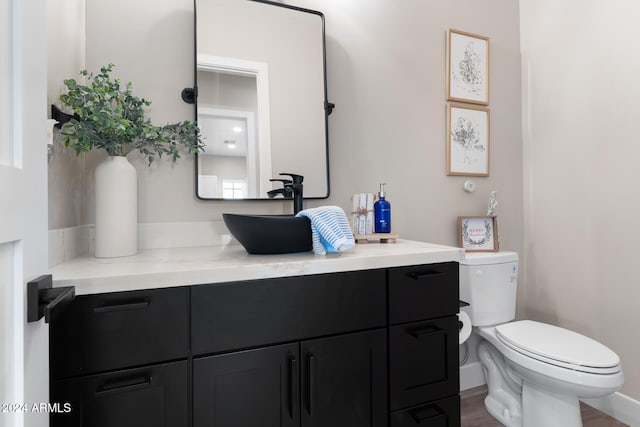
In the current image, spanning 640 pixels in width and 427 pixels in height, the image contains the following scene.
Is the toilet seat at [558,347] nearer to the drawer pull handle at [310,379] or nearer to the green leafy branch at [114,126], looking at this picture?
the drawer pull handle at [310,379]

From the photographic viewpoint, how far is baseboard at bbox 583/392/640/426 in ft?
5.14

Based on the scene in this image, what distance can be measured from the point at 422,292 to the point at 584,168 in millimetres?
1395

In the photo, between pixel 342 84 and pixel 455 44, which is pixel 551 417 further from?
pixel 455 44

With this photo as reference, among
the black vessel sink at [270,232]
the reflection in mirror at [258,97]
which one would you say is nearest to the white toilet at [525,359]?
the black vessel sink at [270,232]

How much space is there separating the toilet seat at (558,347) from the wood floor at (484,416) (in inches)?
18.5

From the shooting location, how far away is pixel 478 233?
1914mm

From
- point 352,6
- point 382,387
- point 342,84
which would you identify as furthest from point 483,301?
point 352,6

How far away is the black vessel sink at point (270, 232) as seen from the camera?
Answer: 1057mm

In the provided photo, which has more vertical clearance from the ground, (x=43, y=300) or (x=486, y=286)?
(x=43, y=300)

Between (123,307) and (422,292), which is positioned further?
(422,292)

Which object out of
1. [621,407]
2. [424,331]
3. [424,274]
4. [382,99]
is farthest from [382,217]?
[621,407]

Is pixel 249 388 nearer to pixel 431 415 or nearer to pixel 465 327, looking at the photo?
pixel 431 415

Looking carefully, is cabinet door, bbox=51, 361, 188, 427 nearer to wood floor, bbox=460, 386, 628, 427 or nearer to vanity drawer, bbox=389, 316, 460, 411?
vanity drawer, bbox=389, 316, 460, 411

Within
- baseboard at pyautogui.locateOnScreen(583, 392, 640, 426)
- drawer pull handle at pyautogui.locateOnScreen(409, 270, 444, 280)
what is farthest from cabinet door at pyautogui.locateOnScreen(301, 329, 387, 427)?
baseboard at pyautogui.locateOnScreen(583, 392, 640, 426)
